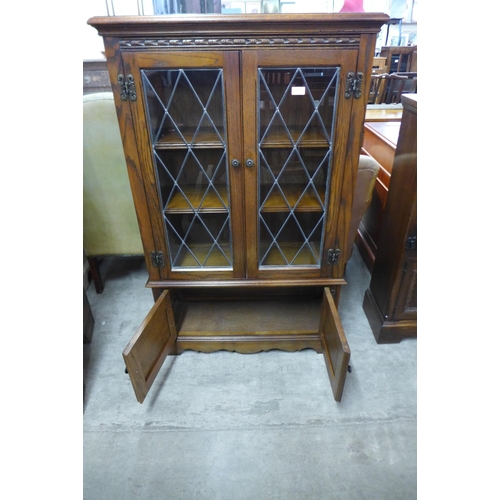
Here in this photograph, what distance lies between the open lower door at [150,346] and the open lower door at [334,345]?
60cm

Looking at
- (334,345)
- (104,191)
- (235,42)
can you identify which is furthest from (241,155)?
(104,191)

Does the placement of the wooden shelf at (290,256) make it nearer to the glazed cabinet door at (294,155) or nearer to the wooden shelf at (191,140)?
the glazed cabinet door at (294,155)

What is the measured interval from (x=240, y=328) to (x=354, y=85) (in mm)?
967

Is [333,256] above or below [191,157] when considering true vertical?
below

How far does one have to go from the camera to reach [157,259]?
3.80 feet

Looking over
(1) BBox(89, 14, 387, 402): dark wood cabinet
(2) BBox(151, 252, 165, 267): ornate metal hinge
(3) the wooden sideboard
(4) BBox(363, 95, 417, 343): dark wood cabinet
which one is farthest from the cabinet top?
(3) the wooden sideboard

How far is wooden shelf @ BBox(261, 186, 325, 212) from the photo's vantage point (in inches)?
43.6

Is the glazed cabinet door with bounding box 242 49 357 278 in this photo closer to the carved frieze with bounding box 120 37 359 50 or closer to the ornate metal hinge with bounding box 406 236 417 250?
the carved frieze with bounding box 120 37 359 50

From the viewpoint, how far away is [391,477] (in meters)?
0.97

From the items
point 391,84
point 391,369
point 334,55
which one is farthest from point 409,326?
point 391,84

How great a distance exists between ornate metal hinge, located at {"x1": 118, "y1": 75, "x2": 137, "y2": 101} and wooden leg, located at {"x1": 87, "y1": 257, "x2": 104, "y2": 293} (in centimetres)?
97

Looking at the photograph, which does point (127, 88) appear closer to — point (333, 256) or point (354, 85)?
point (354, 85)

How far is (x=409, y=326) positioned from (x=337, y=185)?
732 millimetres

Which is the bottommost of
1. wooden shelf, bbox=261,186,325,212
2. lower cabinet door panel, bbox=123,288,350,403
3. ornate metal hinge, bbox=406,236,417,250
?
lower cabinet door panel, bbox=123,288,350,403
